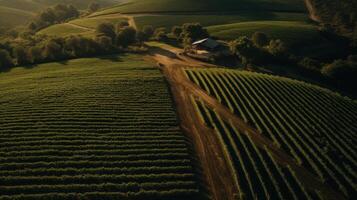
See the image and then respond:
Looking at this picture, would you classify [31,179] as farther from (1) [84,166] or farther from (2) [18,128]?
(2) [18,128]

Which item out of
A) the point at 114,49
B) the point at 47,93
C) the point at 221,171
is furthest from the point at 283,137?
the point at 114,49

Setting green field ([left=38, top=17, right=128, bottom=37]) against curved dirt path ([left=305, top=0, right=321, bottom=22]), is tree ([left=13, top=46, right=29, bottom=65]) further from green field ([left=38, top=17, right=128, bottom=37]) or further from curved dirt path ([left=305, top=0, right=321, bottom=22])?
curved dirt path ([left=305, top=0, right=321, bottom=22])

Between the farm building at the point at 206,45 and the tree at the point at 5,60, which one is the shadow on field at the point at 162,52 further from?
the tree at the point at 5,60

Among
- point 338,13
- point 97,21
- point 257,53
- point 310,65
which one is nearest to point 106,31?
point 97,21

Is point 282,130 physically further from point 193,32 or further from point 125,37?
point 125,37

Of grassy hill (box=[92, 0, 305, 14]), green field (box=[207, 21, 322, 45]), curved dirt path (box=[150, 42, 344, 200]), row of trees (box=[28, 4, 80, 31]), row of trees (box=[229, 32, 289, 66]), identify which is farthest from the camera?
row of trees (box=[28, 4, 80, 31])

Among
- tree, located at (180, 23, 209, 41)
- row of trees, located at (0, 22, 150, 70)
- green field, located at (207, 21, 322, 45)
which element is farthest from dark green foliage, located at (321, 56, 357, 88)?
row of trees, located at (0, 22, 150, 70)

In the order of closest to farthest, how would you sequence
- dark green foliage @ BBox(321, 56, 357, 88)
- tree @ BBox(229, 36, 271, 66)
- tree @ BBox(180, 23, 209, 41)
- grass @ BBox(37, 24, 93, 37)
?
1. dark green foliage @ BBox(321, 56, 357, 88)
2. tree @ BBox(229, 36, 271, 66)
3. tree @ BBox(180, 23, 209, 41)
4. grass @ BBox(37, 24, 93, 37)
